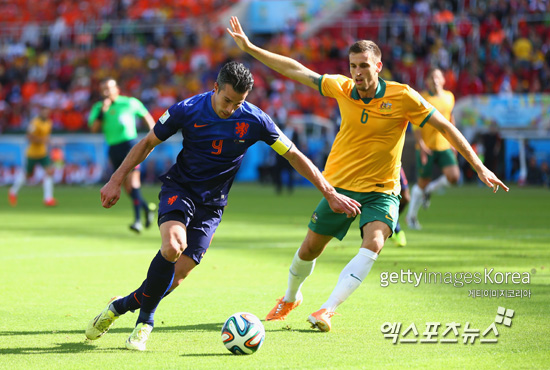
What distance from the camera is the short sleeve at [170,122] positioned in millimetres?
5809

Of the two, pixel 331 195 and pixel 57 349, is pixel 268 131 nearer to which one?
pixel 331 195

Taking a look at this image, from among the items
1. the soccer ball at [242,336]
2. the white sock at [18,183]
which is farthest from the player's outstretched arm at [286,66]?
the white sock at [18,183]

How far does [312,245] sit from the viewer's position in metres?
6.70

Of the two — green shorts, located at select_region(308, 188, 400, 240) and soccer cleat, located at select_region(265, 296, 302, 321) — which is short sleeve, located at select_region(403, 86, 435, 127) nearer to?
green shorts, located at select_region(308, 188, 400, 240)

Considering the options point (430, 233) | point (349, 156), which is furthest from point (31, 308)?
point (430, 233)

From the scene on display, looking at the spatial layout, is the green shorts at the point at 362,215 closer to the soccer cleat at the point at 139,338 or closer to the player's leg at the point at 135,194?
the soccer cleat at the point at 139,338

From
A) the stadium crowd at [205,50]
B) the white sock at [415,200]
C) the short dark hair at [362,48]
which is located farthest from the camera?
the stadium crowd at [205,50]

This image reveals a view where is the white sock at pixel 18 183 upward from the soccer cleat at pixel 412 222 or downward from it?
downward

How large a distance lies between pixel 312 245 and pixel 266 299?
1.10 metres

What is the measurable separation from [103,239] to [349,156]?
23.8 ft

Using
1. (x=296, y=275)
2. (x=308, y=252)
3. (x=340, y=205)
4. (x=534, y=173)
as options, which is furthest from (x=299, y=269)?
(x=534, y=173)

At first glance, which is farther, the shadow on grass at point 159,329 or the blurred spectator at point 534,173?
the blurred spectator at point 534,173

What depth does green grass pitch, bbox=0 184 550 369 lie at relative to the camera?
5297 millimetres

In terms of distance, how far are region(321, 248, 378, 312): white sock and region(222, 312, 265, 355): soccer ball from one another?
0.85 meters
